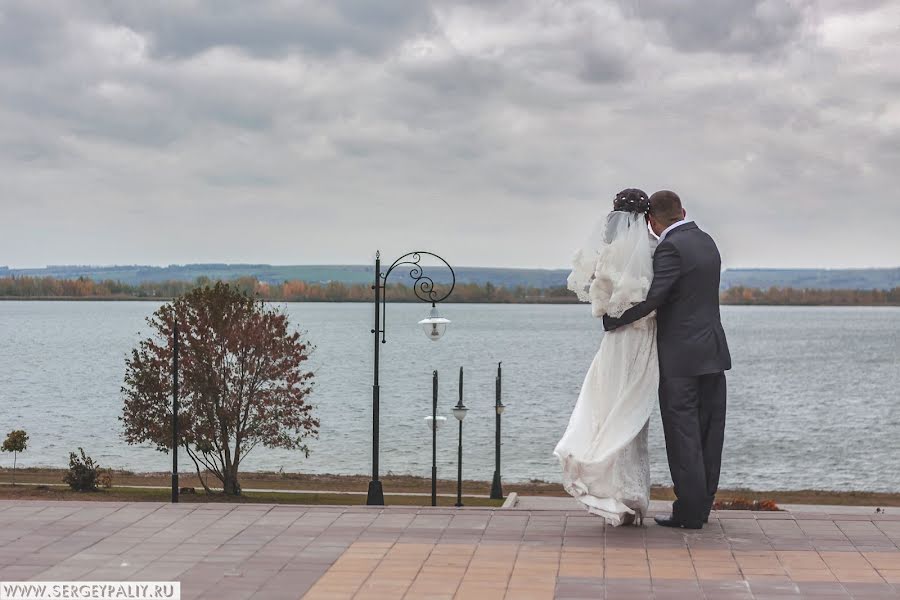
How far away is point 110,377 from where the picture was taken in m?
85.6

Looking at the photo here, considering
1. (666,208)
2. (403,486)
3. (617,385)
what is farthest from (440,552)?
(403,486)

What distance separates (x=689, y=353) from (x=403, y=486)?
84.8ft

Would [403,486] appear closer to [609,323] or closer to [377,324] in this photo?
[377,324]

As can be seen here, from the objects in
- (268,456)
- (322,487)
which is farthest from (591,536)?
(268,456)

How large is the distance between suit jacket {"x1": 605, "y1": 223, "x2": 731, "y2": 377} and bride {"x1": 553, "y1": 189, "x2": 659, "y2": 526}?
0.36ft

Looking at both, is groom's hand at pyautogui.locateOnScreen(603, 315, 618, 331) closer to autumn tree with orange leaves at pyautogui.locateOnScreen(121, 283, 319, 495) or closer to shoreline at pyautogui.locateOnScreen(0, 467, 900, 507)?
autumn tree with orange leaves at pyautogui.locateOnScreen(121, 283, 319, 495)

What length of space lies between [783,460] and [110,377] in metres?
55.2

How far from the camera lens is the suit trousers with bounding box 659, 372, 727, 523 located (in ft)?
28.3

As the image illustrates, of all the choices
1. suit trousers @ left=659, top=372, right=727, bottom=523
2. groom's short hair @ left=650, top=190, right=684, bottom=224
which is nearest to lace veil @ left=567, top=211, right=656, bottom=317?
groom's short hair @ left=650, top=190, right=684, bottom=224

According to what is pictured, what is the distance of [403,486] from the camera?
3375cm

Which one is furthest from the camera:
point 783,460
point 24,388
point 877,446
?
point 24,388

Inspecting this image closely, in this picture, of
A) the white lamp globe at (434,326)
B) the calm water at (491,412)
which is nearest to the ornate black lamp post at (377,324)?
the white lamp globe at (434,326)

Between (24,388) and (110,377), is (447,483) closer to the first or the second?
(24,388)

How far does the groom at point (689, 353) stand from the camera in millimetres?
8578
